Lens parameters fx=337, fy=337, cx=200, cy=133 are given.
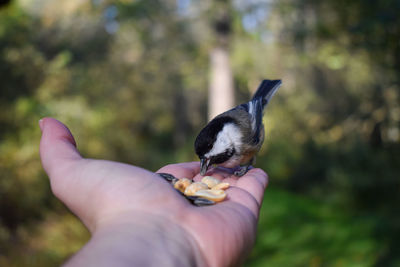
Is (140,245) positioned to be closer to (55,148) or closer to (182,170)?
(55,148)

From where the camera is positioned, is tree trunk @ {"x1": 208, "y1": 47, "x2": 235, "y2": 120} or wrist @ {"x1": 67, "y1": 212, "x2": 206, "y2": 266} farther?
tree trunk @ {"x1": 208, "y1": 47, "x2": 235, "y2": 120}

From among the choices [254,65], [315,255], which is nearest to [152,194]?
[315,255]

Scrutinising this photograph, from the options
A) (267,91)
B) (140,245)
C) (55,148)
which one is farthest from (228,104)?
(140,245)

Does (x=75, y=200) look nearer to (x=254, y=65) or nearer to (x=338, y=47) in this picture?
(x=338, y=47)

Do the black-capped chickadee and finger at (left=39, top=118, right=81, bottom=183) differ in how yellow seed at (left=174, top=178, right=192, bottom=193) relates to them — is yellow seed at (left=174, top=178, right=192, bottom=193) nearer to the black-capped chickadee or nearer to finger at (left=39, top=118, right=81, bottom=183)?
the black-capped chickadee

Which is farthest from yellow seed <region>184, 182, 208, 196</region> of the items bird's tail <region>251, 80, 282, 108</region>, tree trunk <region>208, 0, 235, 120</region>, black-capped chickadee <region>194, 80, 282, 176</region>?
tree trunk <region>208, 0, 235, 120</region>

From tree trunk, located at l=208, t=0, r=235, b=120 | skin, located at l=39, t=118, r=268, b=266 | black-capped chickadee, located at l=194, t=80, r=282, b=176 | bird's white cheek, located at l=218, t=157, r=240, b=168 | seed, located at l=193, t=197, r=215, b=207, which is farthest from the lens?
tree trunk, located at l=208, t=0, r=235, b=120

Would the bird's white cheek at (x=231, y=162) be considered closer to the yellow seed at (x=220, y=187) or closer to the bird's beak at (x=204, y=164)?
the bird's beak at (x=204, y=164)
